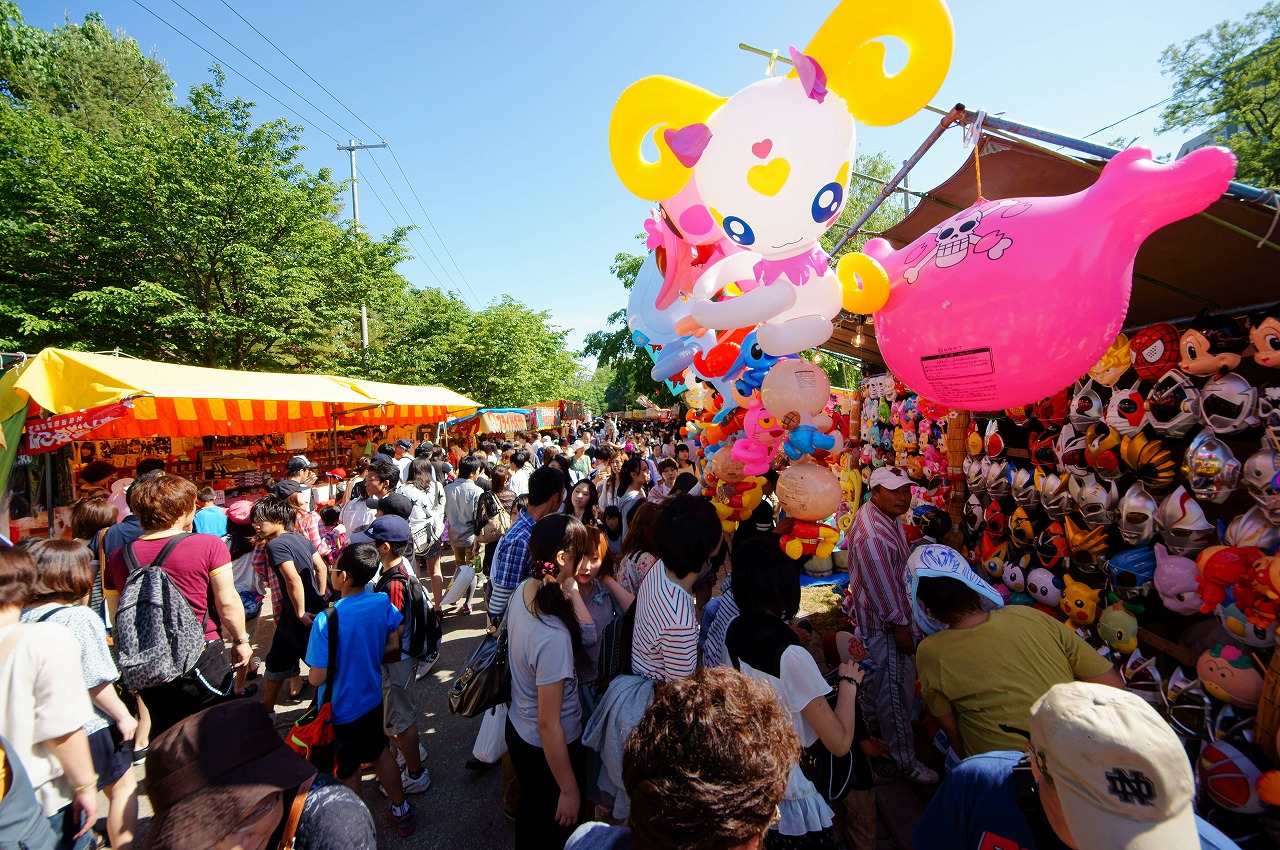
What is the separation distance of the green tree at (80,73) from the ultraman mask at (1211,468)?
1913 centimetres

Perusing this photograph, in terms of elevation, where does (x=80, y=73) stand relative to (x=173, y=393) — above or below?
above

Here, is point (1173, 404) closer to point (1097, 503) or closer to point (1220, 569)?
point (1097, 503)

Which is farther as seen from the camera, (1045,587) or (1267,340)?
(1045,587)

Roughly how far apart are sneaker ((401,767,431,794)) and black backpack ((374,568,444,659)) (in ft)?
2.33

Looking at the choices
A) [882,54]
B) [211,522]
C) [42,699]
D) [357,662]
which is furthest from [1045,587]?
[211,522]

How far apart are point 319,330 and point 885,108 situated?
14.4 m

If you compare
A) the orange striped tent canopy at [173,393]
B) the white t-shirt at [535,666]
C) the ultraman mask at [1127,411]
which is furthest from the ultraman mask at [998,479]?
the orange striped tent canopy at [173,393]

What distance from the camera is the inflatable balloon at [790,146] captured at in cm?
199

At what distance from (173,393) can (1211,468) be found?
22.3 feet

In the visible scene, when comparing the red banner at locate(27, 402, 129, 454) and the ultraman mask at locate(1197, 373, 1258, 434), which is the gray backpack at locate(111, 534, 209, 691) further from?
the ultraman mask at locate(1197, 373, 1258, 434)

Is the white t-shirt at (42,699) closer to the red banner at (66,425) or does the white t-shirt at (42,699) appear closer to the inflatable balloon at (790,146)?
the inflatable balloon at (790,146)

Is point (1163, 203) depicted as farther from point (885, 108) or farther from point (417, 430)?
point (417, 430)

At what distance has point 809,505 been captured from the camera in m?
2.73

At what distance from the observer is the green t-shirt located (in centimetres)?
185
